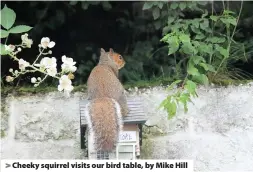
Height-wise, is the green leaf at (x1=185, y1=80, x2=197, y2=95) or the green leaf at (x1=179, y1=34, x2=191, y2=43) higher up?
the green leaf at (x1=179, y1=34, x2=191, y2=43)

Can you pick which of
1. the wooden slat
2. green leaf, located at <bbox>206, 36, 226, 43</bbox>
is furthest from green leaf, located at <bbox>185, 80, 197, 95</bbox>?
green leaf, located at <bbox>206, 36, 226, 43</bbox>

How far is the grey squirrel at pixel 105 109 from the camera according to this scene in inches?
67.7

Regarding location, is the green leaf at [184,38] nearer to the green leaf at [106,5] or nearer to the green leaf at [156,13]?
the green leaf at [156,13]

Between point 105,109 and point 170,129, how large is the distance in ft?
1.64

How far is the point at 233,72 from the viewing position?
2350mm

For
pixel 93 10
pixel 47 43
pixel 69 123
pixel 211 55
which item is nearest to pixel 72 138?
pixel 69 123

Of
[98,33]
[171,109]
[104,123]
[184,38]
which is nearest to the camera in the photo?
[104,123]

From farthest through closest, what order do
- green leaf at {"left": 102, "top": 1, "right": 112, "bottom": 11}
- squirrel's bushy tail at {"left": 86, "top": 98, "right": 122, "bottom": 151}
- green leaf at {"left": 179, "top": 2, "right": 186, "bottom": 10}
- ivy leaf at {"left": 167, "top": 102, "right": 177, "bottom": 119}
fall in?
green leaf at {"left": 102, "top": 1, "right": 112, "bottom": 11}
green leaf at {"left": 179, "top": 2, "right": 186, "bottom": 10}
ivy leaf at {"left": 167, "top": 102, "right": 177, "bottom": 119}
squirrel's bushy tail at {"left": 86, "top": 98, "right": 122, "bottom": 151}

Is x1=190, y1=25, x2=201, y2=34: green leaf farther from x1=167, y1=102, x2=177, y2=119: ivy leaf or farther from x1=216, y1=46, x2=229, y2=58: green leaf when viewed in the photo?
x1=167, y1=102, x2=177, y2=119: ivy leaf

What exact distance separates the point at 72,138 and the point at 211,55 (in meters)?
0.58

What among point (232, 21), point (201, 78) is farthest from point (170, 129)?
point (232, 21)

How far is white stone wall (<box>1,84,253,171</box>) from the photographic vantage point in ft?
6.97

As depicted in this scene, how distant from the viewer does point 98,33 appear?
9.16 feet

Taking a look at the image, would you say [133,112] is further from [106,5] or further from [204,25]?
[106,5]
